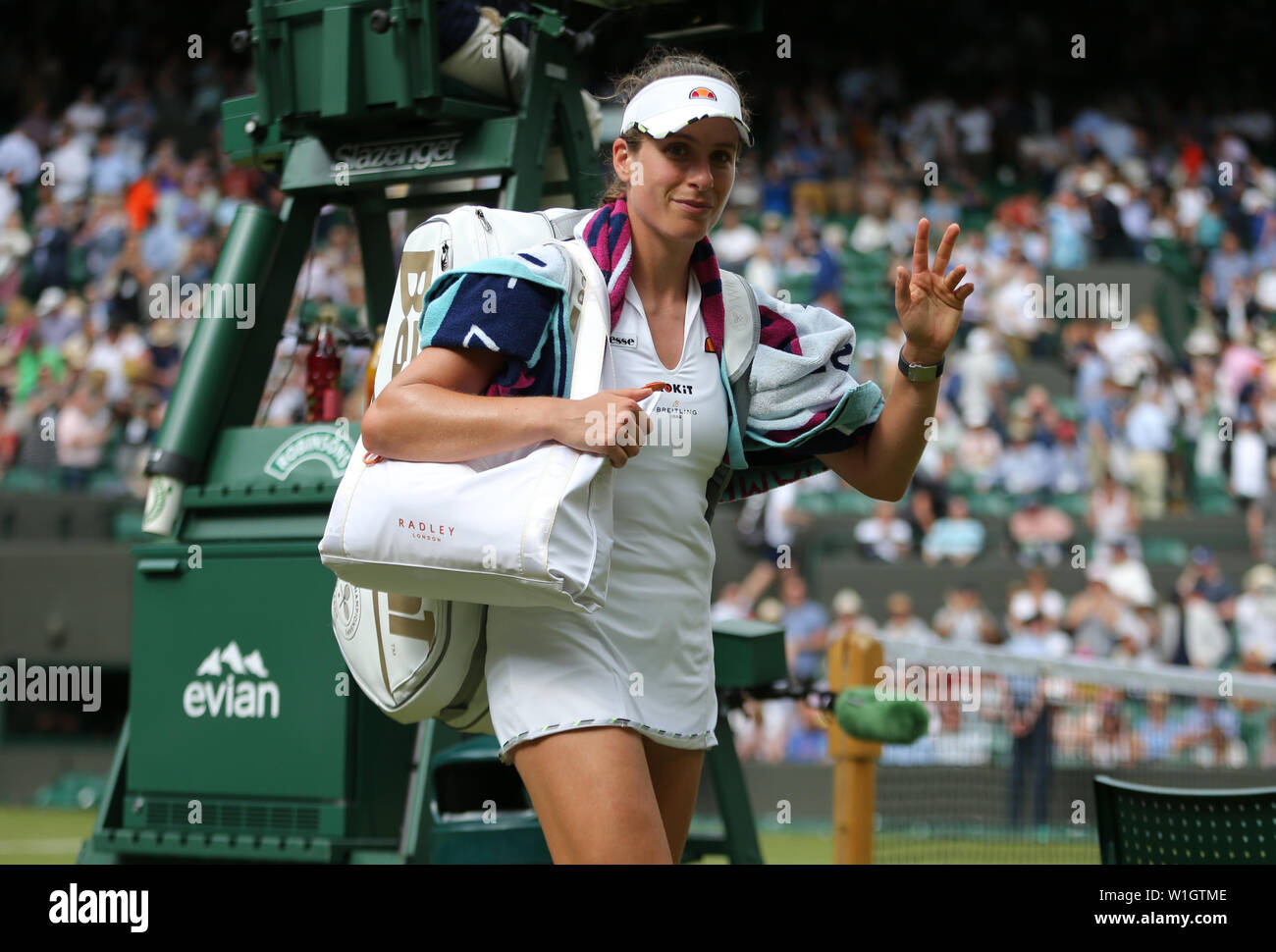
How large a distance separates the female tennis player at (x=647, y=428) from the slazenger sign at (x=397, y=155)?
1995 millimetres

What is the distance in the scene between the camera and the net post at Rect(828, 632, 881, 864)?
609cm

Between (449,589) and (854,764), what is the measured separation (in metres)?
3.40

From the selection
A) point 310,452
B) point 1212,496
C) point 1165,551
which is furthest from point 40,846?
point 1212,496

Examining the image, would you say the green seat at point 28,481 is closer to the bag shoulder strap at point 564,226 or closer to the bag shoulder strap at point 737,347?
the bag shoulder strap at point 564,226

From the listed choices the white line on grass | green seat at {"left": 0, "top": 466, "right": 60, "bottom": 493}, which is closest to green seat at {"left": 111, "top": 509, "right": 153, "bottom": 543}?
green seat at {"left": 0, "top": 466, "right": 60, "bottom": 493}

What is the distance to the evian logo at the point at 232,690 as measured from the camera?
210 inches

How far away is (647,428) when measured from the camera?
3062 millimetres

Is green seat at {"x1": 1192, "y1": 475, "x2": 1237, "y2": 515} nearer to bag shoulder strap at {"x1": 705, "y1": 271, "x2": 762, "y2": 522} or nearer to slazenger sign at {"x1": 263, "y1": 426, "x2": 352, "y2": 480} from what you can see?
slazenger sign at {"x1": 263, "y1": 426, "x2": 352, "y2": 480}

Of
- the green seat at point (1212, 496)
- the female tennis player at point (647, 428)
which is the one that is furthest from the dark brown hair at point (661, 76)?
the green seat at point (1212, 496)

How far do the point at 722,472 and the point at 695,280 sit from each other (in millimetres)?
406
